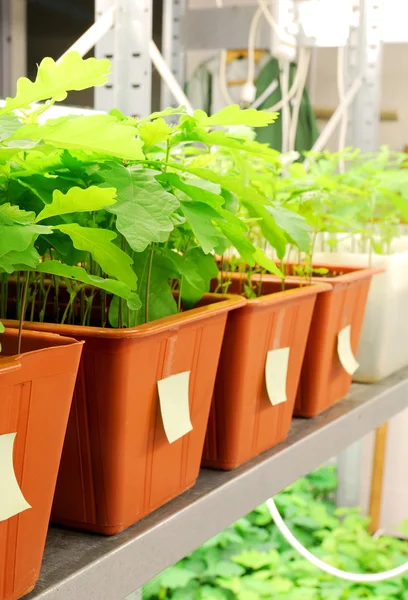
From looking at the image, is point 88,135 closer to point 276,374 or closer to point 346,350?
point 276,374

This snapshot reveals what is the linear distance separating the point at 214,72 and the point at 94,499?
278 centimetres

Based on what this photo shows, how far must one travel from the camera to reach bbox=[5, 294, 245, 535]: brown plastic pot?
59 centimetres

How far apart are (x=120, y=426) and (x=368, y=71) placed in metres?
1.75

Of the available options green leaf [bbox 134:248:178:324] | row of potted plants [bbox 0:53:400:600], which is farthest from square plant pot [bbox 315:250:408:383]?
green leaf [bbox 134:248:178:324]

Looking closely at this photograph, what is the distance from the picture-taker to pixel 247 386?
0.80 m

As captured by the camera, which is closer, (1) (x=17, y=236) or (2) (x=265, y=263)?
(1) (x=17, y=236)

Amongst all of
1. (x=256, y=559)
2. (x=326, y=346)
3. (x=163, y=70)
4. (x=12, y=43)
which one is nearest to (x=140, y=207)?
(x=326, y=346)

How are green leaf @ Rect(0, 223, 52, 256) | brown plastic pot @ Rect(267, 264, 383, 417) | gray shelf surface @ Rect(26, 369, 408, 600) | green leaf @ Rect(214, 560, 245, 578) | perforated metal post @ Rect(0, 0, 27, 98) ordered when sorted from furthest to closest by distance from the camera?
1. perforated metal post @ Rect(0, 0, 27, 98)
2. green leaf @ Rect(214, 560, 245, 578)
3. brown plastic pot @ Rect(267, 264, 383, 417)
4. gray shelf surface @ Rect(26, 369, 408, 600)
5. green leaf @ Rect(0, 223, 52, 256)

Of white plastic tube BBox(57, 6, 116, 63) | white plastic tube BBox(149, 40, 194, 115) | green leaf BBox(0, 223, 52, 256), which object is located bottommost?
green leaf BBox(0, 223, 52, 256)

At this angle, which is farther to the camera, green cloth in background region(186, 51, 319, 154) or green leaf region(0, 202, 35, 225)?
green cloth in background region(186, 51, 319, 154)

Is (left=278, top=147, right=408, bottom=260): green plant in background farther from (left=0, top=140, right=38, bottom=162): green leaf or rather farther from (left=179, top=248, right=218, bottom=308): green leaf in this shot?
(left=0, top=140, right=38, bottom=162): green leaf

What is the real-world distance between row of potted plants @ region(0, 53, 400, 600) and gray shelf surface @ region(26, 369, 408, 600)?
17mm

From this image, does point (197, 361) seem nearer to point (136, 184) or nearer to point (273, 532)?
point (136, 184)

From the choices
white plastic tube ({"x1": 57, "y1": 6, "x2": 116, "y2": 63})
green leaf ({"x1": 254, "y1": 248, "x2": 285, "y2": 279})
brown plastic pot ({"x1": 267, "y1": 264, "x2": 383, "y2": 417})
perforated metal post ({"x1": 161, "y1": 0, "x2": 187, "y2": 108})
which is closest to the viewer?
green leaf ({"x1": 254, "y1": 248, "x2": 285, "y2": 279})
